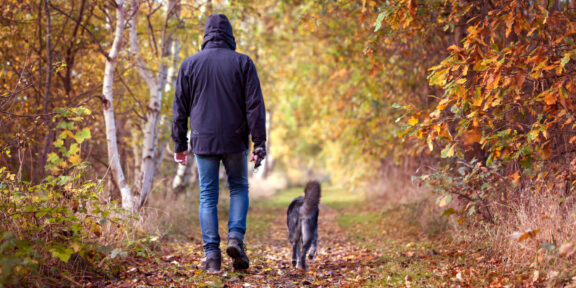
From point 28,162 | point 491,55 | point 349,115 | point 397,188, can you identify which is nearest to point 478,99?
point 491,55

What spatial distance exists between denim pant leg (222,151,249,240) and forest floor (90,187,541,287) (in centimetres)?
45

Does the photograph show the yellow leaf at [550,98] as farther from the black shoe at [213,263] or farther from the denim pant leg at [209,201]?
the black shoe at [213,263]

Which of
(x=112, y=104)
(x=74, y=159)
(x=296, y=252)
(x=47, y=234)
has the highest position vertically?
(x=112, y=104)

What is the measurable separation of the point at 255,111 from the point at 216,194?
939 millimetres

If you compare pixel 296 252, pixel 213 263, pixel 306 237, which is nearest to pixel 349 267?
pixel 296 252

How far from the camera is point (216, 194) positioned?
4.63 m

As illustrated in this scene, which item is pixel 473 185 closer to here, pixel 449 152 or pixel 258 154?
pixel 449 152

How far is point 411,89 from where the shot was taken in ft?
32.3

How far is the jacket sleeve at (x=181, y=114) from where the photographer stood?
4.53 m

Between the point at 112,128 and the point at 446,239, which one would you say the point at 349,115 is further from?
the point at 112,128

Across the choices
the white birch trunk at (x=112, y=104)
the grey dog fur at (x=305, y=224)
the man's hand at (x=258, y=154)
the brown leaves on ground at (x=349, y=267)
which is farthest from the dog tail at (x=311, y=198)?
the white birch trunk at (x=112, y=104)

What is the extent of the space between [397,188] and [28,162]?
10094mm

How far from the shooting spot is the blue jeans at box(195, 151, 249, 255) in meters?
4.52

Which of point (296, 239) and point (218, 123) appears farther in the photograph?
point (296, 239)
